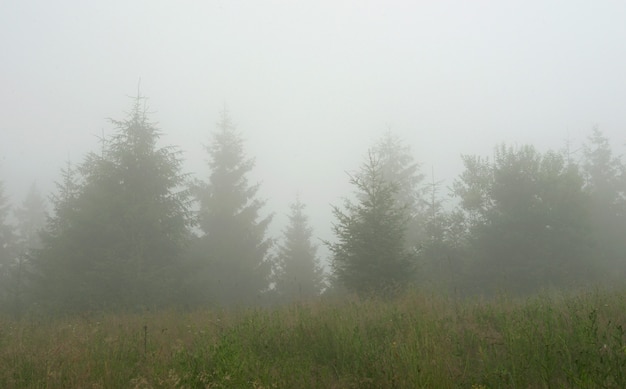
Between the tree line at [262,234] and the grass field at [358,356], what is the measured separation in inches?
135

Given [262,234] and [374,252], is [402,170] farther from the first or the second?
[374,252]

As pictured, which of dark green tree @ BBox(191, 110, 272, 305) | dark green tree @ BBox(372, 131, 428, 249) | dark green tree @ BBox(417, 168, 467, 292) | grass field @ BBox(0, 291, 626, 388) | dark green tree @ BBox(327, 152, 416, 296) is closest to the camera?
grass field @ BBox(0, 291, 626, 388)

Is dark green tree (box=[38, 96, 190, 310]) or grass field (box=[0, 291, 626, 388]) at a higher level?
dark green tree (box=[38, 96, 190, 310])

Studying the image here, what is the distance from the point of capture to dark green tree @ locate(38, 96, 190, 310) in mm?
12938

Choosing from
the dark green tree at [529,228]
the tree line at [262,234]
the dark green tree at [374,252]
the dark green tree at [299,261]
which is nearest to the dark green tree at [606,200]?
the tree line at [262,234]

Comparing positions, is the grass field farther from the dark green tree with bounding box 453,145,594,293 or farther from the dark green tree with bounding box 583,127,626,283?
the dark green tree with bounding box 583,127,626,283

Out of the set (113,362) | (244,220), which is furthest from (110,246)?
(113,362)

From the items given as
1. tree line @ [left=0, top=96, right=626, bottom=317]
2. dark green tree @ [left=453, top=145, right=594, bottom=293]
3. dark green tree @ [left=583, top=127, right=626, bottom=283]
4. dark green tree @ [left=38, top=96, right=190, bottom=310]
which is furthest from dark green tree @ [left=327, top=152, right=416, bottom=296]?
dark green tree @ [left=583, top=127, right=626, bottom=283]

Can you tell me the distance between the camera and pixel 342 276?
1252cm

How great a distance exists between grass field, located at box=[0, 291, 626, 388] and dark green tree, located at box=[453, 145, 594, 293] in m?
11.4

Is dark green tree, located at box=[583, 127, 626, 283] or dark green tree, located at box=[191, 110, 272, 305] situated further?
dark green tree, located at box=[583, 127, 626, 283]

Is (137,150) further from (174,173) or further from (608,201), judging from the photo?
(608,201)

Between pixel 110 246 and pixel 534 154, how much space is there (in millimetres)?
22315

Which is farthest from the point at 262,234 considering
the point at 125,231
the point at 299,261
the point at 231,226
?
the point at 125,231
